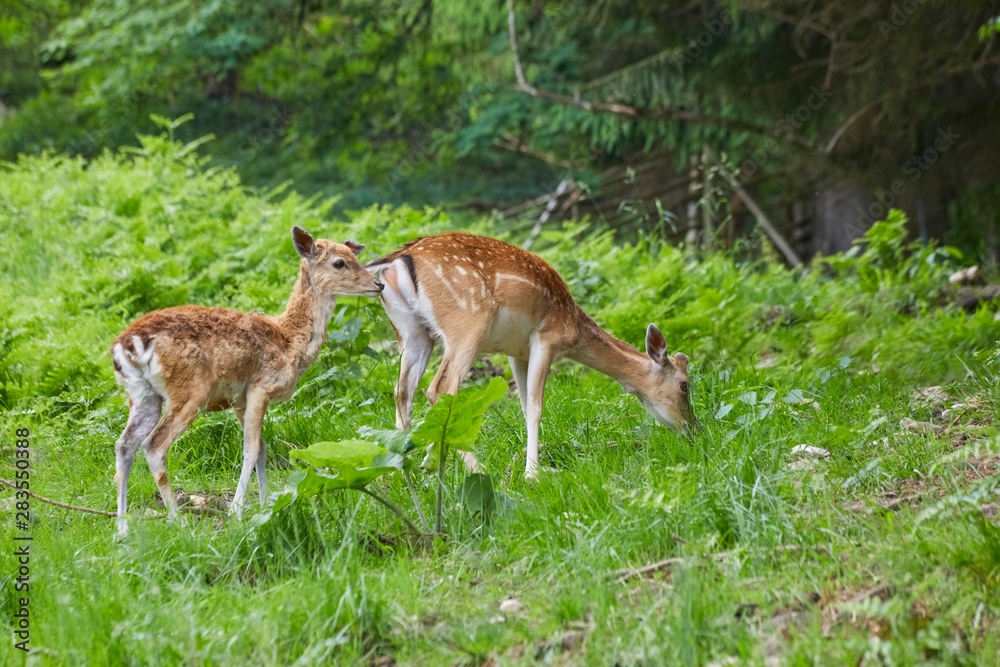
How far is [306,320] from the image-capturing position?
506 centimetres

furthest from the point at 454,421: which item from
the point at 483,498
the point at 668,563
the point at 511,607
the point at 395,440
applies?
the point at 668,563

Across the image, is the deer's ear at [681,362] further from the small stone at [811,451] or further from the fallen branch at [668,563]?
the fallen branch at [668,563]

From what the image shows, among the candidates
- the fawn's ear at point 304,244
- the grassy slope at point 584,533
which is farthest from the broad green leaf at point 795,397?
the fawn's ear at point 304,244

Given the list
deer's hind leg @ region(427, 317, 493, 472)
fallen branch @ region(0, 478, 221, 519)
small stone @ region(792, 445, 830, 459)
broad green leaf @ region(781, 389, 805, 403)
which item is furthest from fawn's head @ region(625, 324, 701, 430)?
fallen branch @ region(0, 478, 221, 519)

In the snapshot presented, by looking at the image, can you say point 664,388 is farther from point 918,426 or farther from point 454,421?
point 454,421

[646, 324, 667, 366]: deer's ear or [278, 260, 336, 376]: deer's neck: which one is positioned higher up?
[278, 260, 336, 376]: deer's neck

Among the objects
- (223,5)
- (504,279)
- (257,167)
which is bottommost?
(257,167)

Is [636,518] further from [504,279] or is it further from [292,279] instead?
[292,279]

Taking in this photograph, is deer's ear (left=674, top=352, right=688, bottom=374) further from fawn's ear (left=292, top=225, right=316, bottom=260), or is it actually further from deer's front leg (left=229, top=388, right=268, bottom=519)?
deer's front leg (left=229, top=388, right=268, bottom=519)

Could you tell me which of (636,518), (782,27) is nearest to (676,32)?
(782,27)

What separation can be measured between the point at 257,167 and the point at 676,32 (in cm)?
829

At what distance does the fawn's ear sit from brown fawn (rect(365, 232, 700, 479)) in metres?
0.37

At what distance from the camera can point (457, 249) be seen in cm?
542

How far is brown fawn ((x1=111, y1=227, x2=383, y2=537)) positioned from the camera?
14.3 feet
